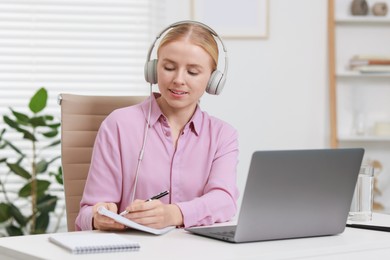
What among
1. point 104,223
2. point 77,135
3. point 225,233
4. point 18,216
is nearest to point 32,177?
point 18,216

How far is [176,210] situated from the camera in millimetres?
1883

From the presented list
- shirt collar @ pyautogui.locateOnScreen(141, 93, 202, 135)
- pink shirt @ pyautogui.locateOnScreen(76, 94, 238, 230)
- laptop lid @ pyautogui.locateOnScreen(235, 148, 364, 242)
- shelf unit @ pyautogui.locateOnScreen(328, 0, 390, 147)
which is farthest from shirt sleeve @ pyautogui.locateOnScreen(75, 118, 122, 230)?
shelf unit @ pyautogui.locateOnScreen(328, 0, 390, 147)

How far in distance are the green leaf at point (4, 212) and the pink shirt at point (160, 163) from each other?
63.6 inches

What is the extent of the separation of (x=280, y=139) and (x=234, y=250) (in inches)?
105

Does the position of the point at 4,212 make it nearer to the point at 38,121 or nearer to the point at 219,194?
the point at 38,121

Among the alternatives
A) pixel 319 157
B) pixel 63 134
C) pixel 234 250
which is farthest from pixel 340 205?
pixel 63 134

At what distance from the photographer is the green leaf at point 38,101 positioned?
11.8 ft

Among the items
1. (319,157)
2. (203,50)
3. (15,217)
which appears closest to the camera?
(319,157)

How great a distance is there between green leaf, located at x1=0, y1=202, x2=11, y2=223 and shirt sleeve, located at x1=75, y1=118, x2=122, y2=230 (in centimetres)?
162

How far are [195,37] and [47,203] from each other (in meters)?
1.72

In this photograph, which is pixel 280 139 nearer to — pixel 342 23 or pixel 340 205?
pixel 342 23

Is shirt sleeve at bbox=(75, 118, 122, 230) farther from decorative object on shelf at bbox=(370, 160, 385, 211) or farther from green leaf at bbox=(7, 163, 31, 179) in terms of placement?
decorative object on shelf at bbox=(370, 160, 385, 211)

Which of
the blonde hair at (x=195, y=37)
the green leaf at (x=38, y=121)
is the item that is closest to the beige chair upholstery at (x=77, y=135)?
the blonde hair at (x=195, y=37)

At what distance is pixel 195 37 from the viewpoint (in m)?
2.16
